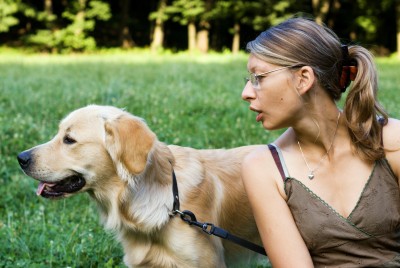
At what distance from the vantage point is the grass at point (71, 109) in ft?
13.5

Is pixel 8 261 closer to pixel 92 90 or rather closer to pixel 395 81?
pixel 92 90

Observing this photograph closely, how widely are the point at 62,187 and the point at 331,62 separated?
5.94ft

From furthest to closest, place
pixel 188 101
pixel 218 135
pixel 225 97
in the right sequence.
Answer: pixel 225 97 < pixel 188 101 < pixel 218 135

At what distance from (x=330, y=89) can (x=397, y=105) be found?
22.9 ft

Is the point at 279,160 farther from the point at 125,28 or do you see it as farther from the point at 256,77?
the point at 125,28

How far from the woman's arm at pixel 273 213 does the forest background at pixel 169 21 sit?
27.7 metres

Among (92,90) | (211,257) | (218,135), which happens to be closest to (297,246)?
(211,257)

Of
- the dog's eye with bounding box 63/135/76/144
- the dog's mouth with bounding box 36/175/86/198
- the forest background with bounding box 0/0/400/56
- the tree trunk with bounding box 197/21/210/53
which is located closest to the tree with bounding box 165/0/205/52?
the forest background with bounding box 0/0/400/56

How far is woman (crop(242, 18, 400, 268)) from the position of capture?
2.86m

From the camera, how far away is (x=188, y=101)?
30.5 feet

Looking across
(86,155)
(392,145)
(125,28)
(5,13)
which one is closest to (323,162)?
(392,145)

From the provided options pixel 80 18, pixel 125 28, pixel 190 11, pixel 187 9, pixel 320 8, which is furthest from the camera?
pixel 125 28

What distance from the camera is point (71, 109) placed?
8570 mm

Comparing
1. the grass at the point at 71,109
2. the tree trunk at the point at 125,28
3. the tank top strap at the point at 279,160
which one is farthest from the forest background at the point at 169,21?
the tank top strap at the point at 279,160
